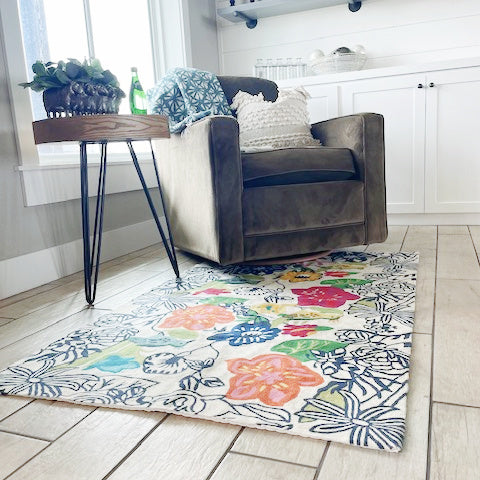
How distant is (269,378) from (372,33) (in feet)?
9.60

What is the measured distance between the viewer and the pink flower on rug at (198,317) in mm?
1419

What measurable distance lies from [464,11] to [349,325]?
104 inches

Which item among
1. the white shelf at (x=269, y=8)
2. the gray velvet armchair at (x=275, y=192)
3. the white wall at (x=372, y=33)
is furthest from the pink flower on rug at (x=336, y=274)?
the white shelf at (x=269, y=8)

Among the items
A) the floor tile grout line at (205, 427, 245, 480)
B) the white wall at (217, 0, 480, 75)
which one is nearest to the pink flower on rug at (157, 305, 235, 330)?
the floor tile grout line at (205, 427, 245, 480)

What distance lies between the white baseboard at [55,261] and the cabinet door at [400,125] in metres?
1.50

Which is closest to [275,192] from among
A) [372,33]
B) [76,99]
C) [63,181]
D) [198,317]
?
[198,317]

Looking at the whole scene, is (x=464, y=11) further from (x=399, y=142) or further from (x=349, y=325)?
(x=349, y=325)

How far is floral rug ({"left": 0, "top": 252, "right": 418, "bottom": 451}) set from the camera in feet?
3.03

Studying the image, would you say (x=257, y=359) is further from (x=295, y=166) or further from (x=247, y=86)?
(x=247, y=86)

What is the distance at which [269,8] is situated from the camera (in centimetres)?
339

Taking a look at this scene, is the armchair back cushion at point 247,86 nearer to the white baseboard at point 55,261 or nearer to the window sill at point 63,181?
the window sill at point 63,181

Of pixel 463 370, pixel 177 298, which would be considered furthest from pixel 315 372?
pixel 177 298

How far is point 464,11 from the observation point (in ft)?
10.2

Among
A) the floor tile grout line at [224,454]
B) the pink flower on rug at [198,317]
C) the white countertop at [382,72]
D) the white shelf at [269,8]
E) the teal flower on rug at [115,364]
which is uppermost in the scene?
the white shelf at [269,8]
